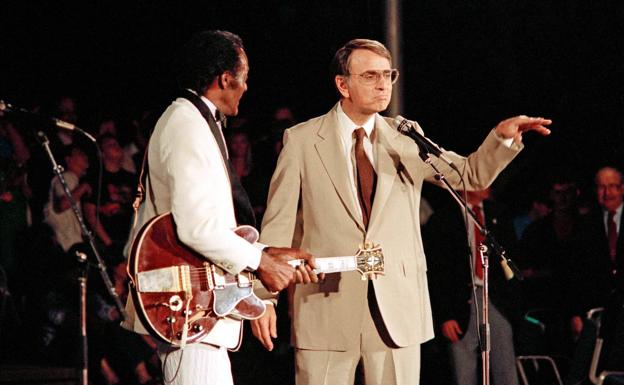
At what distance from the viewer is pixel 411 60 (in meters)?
9.59

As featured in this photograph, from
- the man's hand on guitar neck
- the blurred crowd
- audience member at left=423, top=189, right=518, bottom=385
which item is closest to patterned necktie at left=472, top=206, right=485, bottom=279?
audience member at left=423, top=189, right=518, bottom=385

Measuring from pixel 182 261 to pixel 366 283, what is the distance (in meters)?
1.00

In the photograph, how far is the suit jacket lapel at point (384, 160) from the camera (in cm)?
431

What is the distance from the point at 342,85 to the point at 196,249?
4.53ft

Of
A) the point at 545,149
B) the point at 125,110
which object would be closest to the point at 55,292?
the point at 125,110

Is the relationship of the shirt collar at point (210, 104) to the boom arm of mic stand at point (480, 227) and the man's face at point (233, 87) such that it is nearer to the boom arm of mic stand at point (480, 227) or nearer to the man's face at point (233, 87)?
the man's face at point (233, 87)

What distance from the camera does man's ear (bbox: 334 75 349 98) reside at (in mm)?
4570

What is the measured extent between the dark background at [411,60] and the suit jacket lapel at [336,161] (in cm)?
424

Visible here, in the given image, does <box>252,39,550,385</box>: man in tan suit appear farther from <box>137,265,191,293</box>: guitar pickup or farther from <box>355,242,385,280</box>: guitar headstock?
<box>137,265,191,293</box>: guitar pickup

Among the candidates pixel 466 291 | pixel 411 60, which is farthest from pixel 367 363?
pixel 411 60

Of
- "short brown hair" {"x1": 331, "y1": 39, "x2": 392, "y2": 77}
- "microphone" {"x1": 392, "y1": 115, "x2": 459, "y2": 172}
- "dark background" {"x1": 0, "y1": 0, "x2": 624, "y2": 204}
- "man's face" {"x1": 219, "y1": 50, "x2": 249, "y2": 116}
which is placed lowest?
"microphone" {"x1": 392, "y1": 115, "x2": 459, "y2": 172}

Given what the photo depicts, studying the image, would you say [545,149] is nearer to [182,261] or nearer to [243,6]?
[243,6]

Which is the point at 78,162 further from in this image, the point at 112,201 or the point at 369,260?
the point at 369,260

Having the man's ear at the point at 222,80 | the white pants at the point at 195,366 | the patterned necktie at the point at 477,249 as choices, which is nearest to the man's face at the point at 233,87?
the man's ear at the point at 222,80
